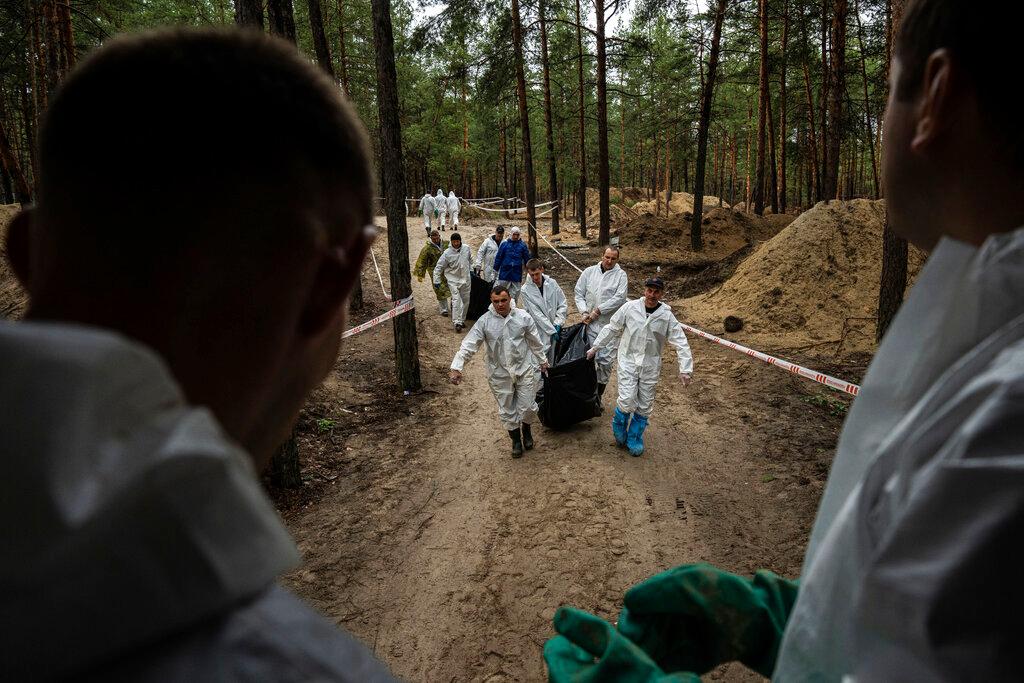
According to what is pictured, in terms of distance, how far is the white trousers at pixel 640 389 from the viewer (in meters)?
7.04

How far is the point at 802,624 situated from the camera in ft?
2.97

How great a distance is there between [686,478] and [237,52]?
638 cm

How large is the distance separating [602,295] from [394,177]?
361 centimetres

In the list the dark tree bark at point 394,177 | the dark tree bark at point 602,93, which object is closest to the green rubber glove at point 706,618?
the dark tree bark at point 394,177

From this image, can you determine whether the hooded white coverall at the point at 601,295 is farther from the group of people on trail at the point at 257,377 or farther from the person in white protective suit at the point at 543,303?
the group of people on trail at the point at 257,377

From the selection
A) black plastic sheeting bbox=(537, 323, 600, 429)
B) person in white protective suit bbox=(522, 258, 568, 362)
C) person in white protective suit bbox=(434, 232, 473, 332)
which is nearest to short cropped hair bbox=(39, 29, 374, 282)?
black plastic sheeting bbox=(537, 323, 600, 429)

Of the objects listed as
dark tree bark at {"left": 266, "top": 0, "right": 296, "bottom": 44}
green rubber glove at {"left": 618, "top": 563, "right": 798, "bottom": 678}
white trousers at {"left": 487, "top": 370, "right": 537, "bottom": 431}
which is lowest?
white trousers at {"left": 487, "top": 370, "right": 537, "bottom": 431}

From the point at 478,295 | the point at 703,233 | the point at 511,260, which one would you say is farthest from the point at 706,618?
the point at 703,233

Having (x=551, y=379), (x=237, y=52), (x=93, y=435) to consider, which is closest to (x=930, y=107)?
(x=237, y=52)

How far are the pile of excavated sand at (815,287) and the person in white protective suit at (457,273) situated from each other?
494 centimetres

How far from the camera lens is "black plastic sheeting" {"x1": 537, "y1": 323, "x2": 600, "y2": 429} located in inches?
289

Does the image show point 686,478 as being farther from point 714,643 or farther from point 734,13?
point 734,13

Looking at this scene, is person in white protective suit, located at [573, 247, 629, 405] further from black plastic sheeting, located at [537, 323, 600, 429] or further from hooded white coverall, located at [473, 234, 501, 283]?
hooded white coverall, located at [473, 234, 501, 283]

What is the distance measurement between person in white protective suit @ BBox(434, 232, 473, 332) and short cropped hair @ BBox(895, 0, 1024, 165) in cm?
1167
